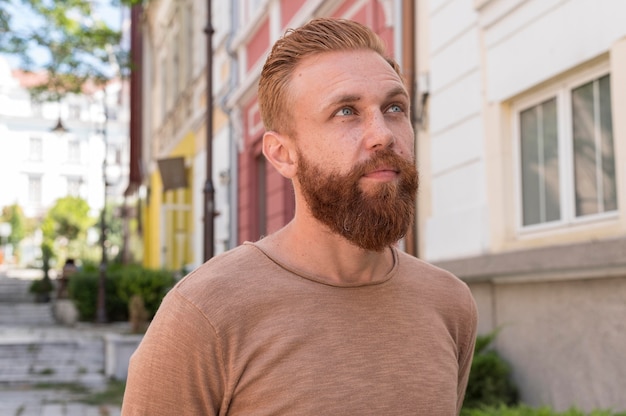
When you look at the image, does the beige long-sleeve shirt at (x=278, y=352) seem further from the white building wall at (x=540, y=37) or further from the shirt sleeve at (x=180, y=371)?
the white building wall at (x=540, y=37)

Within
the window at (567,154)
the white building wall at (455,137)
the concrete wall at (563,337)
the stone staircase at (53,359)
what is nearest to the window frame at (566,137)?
the window at (567,154)

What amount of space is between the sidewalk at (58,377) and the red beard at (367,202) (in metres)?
7.80

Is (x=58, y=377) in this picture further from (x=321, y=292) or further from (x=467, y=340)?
(x=321, y=292)

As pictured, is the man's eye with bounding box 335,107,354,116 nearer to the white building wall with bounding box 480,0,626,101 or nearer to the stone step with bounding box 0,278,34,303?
the white building wall with bounding box 480,0,626,101

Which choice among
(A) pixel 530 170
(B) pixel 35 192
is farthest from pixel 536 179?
(B) pixel 35 192

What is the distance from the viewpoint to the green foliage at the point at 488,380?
6137mm

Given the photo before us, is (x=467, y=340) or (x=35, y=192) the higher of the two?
(x=35, y=192)

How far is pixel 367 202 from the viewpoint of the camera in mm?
1833

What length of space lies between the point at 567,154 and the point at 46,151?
251 feet

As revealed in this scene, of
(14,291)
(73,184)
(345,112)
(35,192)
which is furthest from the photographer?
(73,184)

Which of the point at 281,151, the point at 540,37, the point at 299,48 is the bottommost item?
the point at 281,151

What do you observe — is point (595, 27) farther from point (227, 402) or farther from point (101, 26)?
point (101, 26)

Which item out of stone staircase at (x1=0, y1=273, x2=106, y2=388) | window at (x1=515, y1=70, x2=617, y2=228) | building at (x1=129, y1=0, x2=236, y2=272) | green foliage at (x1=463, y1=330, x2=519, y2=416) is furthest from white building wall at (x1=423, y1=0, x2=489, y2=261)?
stone staircase at (x1=0, y1=273, x2=106, y2=388)

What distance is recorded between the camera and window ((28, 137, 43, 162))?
77.6m
